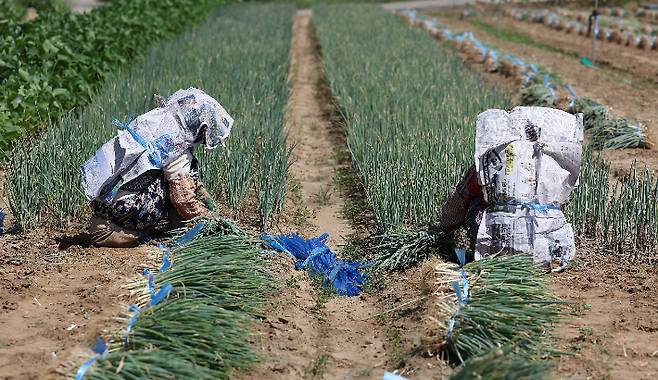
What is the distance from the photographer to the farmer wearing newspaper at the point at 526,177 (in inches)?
164

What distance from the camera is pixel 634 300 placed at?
13.4ft

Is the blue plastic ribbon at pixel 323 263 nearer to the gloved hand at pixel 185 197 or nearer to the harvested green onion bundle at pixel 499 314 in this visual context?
the gloved hand at pixel 185 197

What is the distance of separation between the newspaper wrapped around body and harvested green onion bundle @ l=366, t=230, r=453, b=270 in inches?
12.8

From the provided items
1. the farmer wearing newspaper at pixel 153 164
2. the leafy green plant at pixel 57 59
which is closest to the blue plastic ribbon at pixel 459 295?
the farmer wearing newspaper at pixel 153 164

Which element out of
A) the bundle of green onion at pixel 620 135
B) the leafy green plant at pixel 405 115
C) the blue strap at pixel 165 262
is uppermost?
the blue strap at pixel 165 262

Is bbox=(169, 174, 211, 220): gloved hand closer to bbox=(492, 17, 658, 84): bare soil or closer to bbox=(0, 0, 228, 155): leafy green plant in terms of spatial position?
bbox=(0, 0, 228, 155): leafy green plant

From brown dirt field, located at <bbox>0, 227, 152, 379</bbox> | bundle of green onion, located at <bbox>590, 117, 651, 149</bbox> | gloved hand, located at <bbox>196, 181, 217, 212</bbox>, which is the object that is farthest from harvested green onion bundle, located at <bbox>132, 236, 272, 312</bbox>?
bundle of green onion, located at <bbox>590, 117, 651, 149</bbox>

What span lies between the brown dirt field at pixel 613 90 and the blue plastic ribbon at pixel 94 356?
3.98 meters

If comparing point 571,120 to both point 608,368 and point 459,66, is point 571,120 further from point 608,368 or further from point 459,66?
point 459,66

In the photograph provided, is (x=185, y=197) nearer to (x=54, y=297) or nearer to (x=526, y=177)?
(x=54, y=297)

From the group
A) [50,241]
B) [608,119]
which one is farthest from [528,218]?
[608,119]

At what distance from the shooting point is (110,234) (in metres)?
4.56

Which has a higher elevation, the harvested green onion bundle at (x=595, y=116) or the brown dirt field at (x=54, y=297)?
the brown dirt field at (x=54, y=297)

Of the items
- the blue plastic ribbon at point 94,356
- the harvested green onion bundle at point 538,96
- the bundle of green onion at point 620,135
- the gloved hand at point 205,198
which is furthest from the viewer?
the harvested green onion bundle at point 538,96
